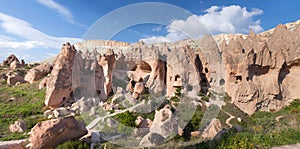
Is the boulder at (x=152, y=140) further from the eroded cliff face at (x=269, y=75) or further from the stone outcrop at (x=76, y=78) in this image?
the stone outcrop at (x=76, y=78)

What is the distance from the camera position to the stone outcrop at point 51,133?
21.4 ft

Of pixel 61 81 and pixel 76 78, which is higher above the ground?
pixel 76 78

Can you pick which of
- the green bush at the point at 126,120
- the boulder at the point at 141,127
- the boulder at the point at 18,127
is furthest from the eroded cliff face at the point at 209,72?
the boulder at the point at 141,127

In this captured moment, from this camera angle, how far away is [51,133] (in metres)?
6.60

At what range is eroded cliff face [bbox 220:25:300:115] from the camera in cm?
1451

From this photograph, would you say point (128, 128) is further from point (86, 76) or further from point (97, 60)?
point (97, 60)

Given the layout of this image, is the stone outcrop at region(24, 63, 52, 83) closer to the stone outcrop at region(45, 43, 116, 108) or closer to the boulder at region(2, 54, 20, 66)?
the stone outcrop at region(45, 43, 116, 108)

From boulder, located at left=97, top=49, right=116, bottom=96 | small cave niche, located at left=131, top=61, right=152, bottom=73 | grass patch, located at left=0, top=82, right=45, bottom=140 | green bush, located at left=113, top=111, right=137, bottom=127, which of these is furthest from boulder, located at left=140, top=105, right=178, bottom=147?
small cave niche, located at left=131, top=61, right=152, bottom=73

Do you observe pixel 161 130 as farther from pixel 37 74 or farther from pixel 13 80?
pixel 13 80

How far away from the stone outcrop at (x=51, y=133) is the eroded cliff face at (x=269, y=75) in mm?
12459

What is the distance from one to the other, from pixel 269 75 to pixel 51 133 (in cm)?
1513

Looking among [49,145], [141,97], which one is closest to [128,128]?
[49,145]

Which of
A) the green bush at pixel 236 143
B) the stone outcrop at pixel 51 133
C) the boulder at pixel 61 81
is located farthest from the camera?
the boulder at pixel 61 81

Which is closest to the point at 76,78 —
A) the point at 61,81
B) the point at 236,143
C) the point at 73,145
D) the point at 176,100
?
the point at 61,81
